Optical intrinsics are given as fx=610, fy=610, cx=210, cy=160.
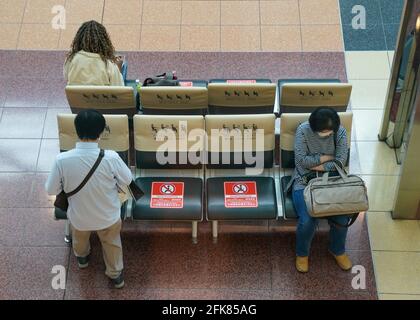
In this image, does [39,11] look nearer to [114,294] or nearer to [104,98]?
[104,98]

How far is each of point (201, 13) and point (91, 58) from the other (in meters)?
2.46

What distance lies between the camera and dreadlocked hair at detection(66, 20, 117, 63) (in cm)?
561

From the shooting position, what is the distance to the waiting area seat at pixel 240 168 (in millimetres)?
5059

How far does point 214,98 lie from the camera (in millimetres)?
5668

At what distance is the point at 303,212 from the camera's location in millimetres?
4949

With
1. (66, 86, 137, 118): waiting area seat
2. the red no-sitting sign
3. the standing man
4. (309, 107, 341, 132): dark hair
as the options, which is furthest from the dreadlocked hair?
(309, 107, 341, 132): dark hair

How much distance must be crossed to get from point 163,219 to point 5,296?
1.45 metres

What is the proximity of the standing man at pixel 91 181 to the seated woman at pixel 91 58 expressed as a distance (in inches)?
54.1

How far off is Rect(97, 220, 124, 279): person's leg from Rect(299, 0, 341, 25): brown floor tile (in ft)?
13.3

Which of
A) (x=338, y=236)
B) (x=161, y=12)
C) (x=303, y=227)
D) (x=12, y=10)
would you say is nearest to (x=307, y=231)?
(x=303, y=227)

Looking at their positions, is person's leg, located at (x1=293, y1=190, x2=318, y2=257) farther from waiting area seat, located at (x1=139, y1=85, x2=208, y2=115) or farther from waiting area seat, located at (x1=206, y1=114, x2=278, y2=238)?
waiting area seat, located at (x1=139, y1=85, x2=208, y2=115)

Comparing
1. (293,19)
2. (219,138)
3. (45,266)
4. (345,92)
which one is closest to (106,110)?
(219,138)

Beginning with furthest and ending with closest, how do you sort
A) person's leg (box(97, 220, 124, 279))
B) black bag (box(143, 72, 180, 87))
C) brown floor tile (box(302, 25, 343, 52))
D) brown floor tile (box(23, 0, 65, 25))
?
brown floor tile (box(23, 0, 65, 25)) → brown floor tile (box(302, 25, 343, 52)) → black bag (box(143, 72, 180, 87)) → person's leg (box(97, 220, 124, 279))

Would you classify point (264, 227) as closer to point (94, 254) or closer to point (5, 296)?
point (94, 254)
